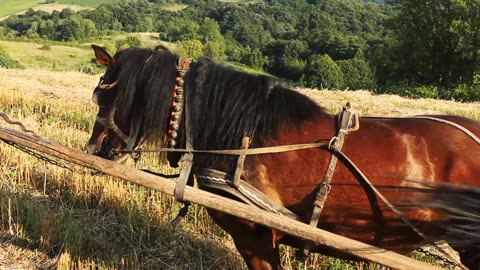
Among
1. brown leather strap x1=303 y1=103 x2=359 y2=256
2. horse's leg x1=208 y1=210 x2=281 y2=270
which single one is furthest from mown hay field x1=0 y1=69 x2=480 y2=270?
brown leather strap x1=303 y1=103 x2=359 y2=256

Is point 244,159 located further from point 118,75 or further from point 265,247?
point 118,75

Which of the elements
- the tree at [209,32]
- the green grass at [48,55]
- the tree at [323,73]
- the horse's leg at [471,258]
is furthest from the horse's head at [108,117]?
the tree at [209,32]

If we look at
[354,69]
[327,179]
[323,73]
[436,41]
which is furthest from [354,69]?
[327,179]

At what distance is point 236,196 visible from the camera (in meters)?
2.84

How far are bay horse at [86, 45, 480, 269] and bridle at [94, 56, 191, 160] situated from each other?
0.06 ft

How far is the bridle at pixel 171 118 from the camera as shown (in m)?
3.03

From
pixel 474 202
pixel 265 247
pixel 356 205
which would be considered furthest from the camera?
pixel 265 247

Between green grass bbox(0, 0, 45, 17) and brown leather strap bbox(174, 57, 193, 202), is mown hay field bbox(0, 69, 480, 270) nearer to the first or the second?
brown leather strap bbox(174, 57, 193, 202)

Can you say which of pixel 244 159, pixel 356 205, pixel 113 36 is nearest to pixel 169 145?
pixel 244 159

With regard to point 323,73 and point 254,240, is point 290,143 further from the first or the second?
point 323,73

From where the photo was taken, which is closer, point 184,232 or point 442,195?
point 442,195

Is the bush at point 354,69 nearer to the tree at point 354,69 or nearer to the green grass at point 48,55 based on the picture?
the tree at point 354,69

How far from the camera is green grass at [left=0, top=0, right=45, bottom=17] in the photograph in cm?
10102

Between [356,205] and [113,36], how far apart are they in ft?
255
